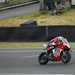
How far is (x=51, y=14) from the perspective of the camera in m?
46.6

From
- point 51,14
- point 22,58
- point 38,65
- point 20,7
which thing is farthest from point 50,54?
point 20,7

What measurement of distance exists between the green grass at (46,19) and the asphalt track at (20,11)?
1291mm

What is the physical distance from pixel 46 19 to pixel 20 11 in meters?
5.43

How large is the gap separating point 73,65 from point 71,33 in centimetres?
1205

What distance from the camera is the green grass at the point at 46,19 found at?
4247 centimetres

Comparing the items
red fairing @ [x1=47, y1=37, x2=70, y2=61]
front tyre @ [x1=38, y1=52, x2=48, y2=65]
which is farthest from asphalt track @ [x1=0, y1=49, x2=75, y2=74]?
red fairing @ [x1=47, y1=37, x2=70, y2=61]

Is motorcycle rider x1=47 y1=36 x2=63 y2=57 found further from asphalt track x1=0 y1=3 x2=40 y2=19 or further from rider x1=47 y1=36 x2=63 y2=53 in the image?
asphalt track x1=0 y1=3 x2=40 y2=19

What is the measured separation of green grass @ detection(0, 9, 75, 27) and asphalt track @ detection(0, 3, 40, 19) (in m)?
1.29

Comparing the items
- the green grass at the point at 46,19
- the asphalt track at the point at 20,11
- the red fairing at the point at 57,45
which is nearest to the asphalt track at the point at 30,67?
the red fairing at the point at 57,45

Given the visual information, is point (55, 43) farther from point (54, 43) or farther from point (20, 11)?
point (20, 11)

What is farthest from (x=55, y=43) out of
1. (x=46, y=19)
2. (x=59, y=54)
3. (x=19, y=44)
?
(x=46, y=19)

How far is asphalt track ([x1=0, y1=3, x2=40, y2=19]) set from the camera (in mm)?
48531

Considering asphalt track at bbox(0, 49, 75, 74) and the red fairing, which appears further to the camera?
the red fairing

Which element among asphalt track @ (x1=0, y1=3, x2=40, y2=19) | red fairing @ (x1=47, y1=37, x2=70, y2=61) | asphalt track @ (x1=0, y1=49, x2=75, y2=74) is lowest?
asphalt track @ (x1=0, y1=3, x2=40, y2=19)
